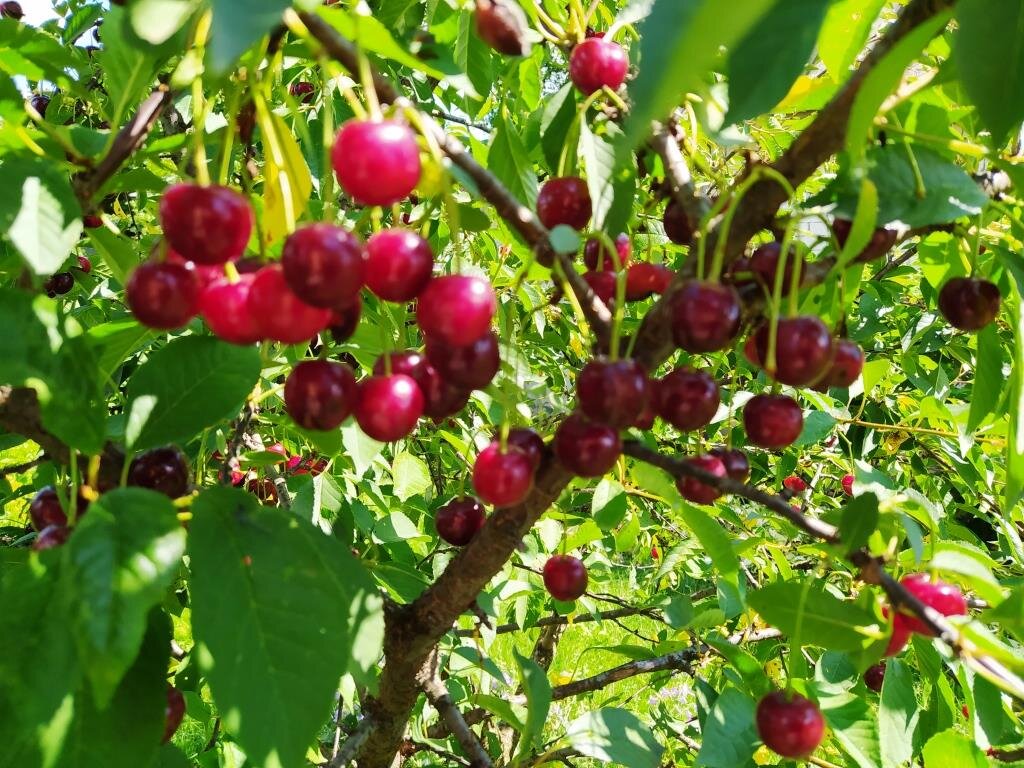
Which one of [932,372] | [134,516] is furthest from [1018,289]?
[932,372]

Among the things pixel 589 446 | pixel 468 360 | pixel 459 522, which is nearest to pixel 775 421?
pixel 589 446

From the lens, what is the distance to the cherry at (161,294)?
65 cm

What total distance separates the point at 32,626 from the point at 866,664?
0.75 m

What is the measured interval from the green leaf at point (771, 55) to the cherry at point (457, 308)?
22 cm

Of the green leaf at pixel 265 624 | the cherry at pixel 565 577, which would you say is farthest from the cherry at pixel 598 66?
the cherry at pixel 565 577

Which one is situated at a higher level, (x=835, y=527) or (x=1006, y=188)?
(x=1006, y=188)

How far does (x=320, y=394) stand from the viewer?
0.72 meters

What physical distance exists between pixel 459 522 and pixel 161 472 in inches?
16.0

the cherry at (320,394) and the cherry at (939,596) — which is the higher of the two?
the cherry at (320,394)

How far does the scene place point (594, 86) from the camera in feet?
3.13

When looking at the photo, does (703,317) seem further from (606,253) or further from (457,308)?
(606,253)

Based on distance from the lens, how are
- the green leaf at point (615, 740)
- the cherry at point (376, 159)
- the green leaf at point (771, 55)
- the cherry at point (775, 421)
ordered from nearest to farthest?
1. the green leaf at point (771, 55)
2. the cherry at point (376, 159)
3. the cherry at point (775, 421)
4. the green leaf at point (615, 740)

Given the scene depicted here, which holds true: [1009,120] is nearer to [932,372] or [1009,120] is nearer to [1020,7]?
[1020,7]

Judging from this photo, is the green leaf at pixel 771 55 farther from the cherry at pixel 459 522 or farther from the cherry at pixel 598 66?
the cherry at pixel 459 522
